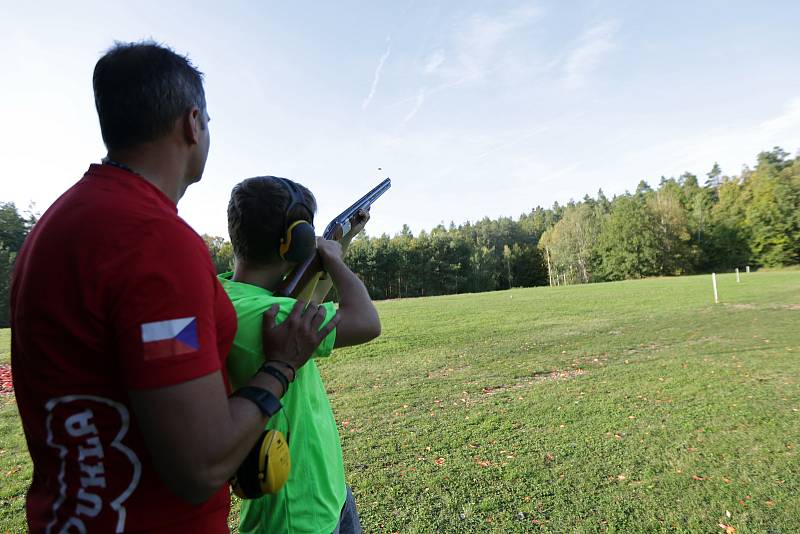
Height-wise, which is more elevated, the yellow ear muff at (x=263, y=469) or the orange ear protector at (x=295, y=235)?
the orange ear protector at (x=295, y=235)

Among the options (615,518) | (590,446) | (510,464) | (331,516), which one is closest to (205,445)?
(331,516)

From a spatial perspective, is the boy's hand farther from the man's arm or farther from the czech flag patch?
the czech flag patch

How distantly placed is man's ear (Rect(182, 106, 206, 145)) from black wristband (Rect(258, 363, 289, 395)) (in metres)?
0.65

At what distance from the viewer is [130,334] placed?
89 centimetres

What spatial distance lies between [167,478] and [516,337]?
15.3m

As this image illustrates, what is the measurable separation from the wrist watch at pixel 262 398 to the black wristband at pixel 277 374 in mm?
66

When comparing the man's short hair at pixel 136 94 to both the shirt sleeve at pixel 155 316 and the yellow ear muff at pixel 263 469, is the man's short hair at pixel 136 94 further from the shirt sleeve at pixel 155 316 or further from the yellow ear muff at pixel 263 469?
the yellow ear muff at pixel 263 469

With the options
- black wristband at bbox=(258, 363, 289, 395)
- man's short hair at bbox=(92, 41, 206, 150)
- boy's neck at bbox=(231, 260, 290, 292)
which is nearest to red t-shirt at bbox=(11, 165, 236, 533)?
man's short hair at bbox=(92, 41, 206, 150)

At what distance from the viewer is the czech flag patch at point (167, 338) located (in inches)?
35.0

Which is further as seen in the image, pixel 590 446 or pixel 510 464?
pixel 590 446

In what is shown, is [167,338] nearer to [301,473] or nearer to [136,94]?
[136,94]

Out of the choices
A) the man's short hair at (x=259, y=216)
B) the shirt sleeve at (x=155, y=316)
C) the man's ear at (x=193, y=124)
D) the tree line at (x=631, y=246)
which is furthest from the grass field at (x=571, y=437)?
the tree line at (x=631, y=246)

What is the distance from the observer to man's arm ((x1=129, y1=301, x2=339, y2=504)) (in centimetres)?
91

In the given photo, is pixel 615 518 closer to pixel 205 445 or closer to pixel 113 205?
pixel 205 445
